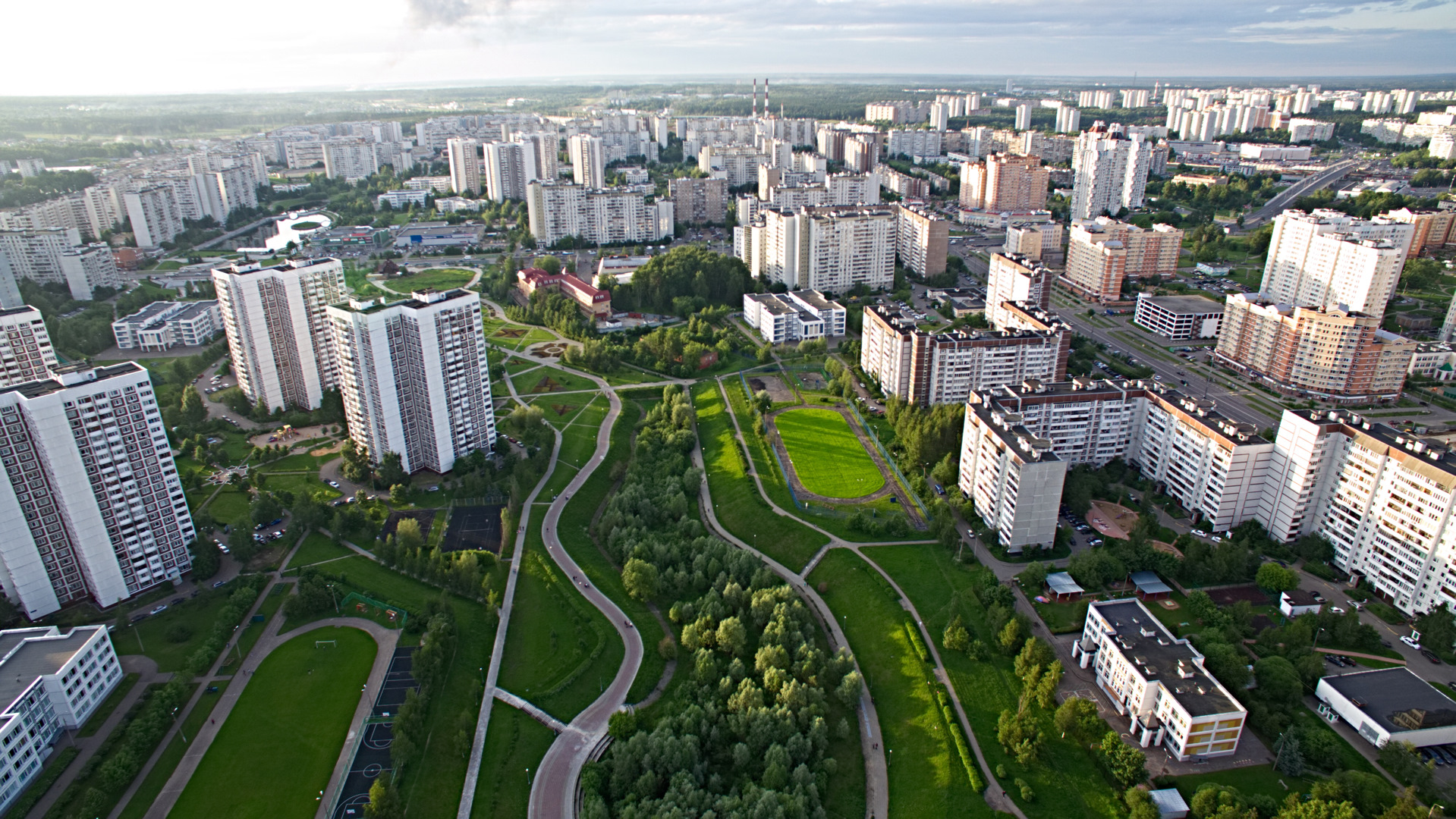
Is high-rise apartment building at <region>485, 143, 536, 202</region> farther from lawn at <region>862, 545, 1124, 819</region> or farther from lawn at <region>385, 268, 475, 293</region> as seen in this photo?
lawn at <region>862, 545, 1124, 819</region>

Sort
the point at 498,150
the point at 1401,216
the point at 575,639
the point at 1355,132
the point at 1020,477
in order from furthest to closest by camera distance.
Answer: the point at 1355,132 < the point at 498,150 < the point at 1401,216 < the point at 1020,477 < the point at 575,639

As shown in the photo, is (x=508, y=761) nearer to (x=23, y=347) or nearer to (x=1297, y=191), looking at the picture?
(x=23, y=347)

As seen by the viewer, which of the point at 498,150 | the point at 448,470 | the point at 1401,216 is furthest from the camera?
the point at 498,150

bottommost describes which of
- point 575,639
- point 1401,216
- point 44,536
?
point 575,639

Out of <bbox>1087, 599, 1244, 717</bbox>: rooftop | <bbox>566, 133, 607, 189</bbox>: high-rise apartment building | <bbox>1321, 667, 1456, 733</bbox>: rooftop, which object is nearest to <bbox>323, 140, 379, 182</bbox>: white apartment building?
<bbox>566, 133, 607, 189</bbox>: high-rise apartment building

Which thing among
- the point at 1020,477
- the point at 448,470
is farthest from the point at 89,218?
the point at 1020,477

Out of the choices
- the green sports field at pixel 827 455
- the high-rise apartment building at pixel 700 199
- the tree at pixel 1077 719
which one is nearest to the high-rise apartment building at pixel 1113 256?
the green sports field at pixel 827 455

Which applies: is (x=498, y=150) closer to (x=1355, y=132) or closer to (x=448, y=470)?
(x=448, y=470)
